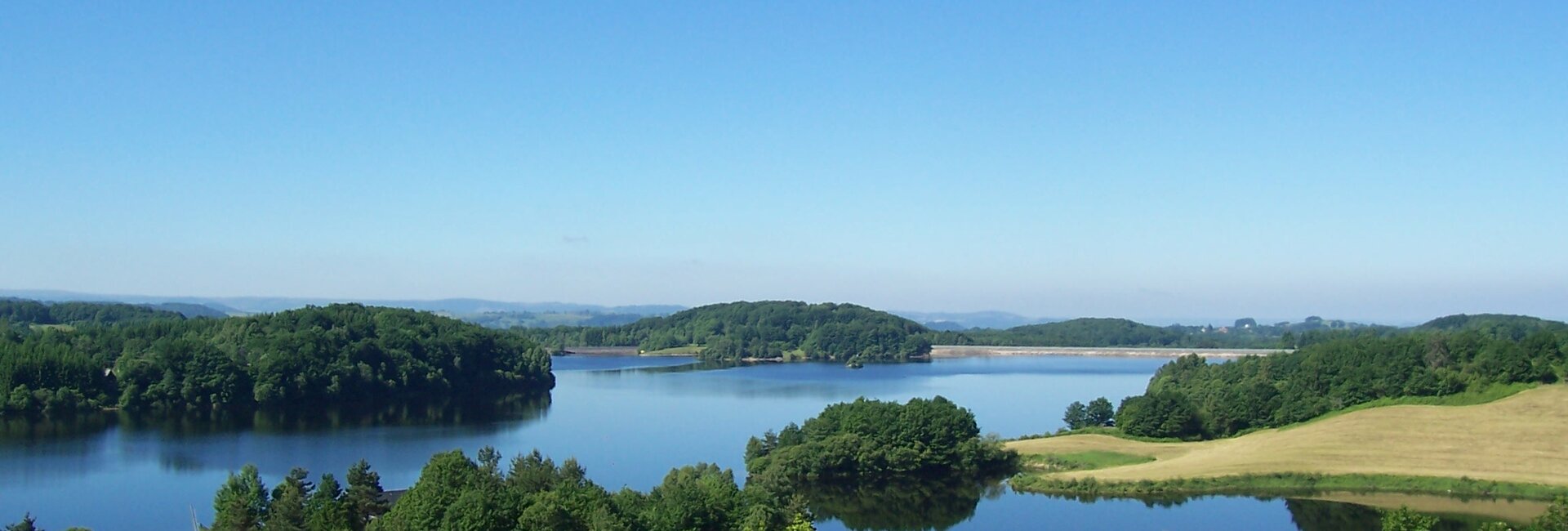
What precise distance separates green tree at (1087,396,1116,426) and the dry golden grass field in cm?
487

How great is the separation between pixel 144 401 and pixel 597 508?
39151 millimetres

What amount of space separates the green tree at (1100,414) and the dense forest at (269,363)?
32503 millimetres

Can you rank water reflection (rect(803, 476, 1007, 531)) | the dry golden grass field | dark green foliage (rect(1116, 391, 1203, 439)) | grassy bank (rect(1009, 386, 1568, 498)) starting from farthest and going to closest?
dark green foliage (rect(1116, 391, 1203, 439)), the dry golden grass field, grassy bank (rect(1009, 386, 1568, 498)), water reflection (rect(803, 476, 1007, 531))

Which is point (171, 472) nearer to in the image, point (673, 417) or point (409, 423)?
point (409, 423)

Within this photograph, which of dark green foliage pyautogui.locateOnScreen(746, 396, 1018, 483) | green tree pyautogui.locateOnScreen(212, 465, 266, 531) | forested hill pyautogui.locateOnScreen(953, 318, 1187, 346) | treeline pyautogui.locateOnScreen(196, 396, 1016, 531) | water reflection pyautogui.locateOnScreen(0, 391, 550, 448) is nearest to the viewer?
treeline pyautogui.locateOnScreen(196, 396, 1016, 531)

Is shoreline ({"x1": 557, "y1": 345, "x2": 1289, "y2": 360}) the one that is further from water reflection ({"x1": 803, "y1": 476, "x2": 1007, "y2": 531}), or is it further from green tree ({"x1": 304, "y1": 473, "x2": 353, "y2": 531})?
green tree ({"x1": 304, "y1": 473, "x2": 353, "y2": 531})

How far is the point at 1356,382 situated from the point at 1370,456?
9.37 metres

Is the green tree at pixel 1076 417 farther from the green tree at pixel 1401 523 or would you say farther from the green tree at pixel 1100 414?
the green tree at pixel 1401 523

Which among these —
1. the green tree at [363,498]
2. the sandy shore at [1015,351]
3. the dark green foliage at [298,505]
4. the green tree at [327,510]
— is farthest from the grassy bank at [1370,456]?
the sandy shore at [1015,351]

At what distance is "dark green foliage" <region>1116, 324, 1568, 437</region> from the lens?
4338cm

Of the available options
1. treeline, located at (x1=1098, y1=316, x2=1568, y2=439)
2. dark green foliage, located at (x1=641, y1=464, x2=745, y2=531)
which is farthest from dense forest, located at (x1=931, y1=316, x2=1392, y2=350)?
dark green foliage, located at (x1=641, y1=464, x2=745, y2=531)

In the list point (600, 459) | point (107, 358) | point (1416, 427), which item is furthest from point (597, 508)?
point (107, 358)

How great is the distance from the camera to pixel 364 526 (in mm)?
24250

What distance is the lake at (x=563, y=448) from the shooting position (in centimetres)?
3127
